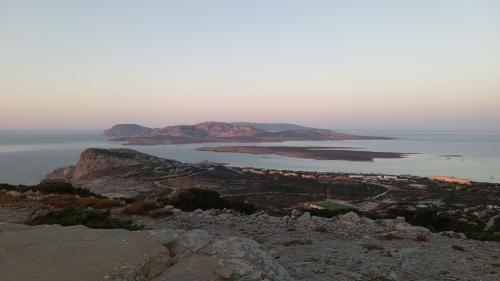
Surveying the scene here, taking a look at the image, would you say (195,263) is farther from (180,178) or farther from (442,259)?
(180,178)

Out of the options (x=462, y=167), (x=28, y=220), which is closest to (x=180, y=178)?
(x=28, y=220)

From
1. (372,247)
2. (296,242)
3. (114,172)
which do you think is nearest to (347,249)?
(372,247)

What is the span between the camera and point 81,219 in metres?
11.0

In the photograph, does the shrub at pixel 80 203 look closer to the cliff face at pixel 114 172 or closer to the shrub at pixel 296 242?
the shrub at pixel 296 242

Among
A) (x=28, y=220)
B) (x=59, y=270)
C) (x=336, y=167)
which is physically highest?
(x=59, y=270)

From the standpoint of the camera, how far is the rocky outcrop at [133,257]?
15.6 feet

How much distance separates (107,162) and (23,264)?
279 feet

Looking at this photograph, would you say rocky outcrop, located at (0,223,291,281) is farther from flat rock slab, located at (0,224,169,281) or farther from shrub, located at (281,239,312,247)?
shrub, located at (281,239,312,247)

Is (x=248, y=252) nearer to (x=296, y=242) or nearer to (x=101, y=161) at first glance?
(x=296, y=242)

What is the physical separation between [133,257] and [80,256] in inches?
31.3

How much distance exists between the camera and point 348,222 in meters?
11.9

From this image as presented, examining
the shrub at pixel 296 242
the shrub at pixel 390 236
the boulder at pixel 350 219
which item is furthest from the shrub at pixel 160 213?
the shrub at pixel 390 236

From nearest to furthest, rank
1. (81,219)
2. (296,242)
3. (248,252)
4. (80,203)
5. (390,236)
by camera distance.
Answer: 1. (248,252)
2. (296,242)
3. (390,236)
4. (81,219)
5. (80,203)

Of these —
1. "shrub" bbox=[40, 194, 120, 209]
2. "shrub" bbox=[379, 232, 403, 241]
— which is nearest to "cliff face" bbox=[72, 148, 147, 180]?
"shrub" bbox=[40, 194, 120, 209]
